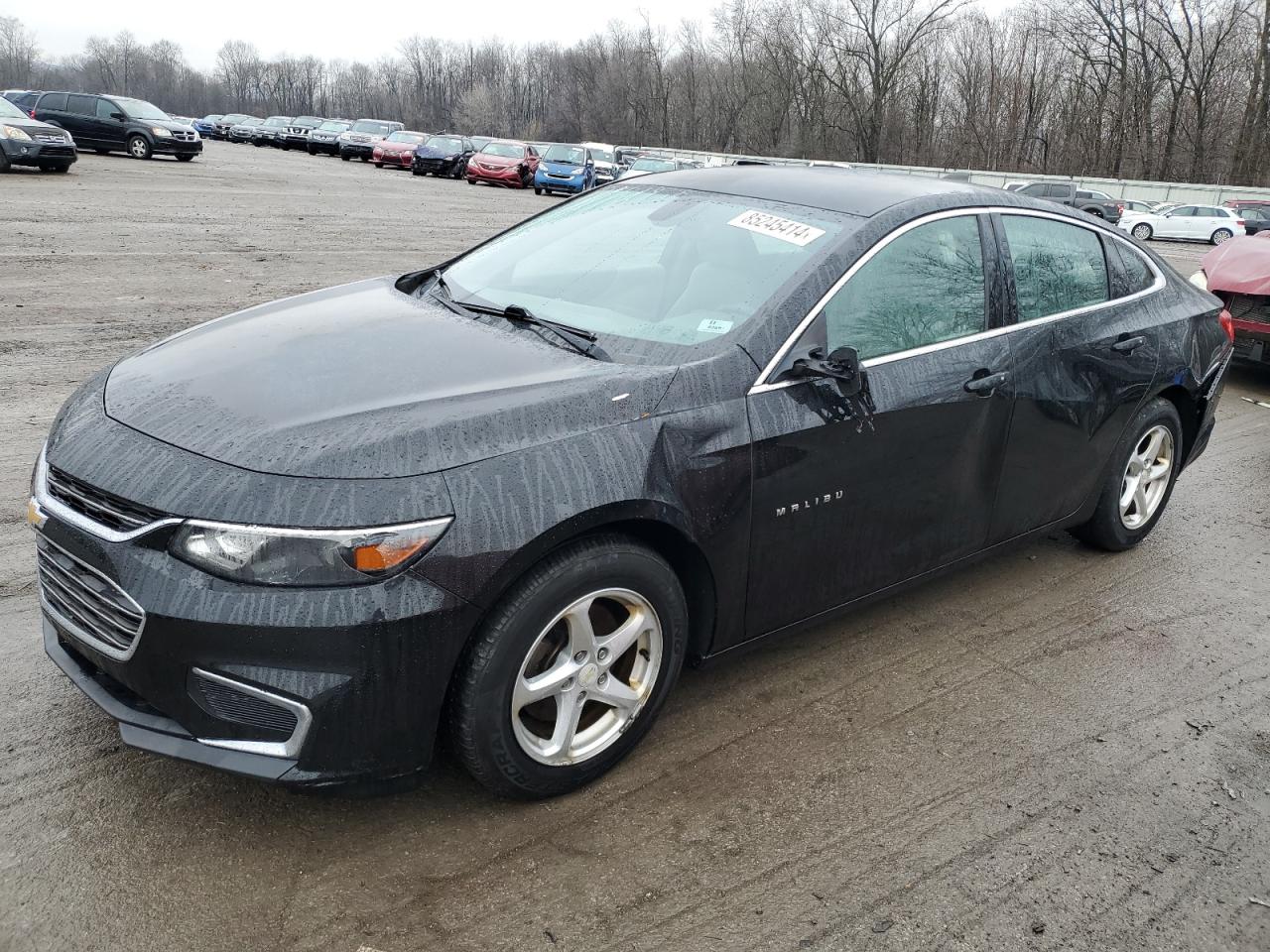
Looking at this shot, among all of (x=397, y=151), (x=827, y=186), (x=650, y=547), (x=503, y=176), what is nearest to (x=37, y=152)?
(x=503, y=176)

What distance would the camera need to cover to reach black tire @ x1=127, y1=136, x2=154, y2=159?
29.8 metres

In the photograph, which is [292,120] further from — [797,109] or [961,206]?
[961,206]

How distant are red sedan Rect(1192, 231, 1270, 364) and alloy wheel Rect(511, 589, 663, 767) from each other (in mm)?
7655

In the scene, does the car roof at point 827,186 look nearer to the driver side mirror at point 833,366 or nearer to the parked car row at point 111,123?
the driver side mirror at point 833,366

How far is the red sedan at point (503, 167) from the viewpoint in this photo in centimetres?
3338

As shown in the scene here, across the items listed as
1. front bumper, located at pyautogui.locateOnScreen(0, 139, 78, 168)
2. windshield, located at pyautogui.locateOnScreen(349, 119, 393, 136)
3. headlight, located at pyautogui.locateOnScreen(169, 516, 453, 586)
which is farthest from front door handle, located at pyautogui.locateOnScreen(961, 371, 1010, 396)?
windshield, located at pyautogui.locateOnScreen(349, 119, 393, 136)

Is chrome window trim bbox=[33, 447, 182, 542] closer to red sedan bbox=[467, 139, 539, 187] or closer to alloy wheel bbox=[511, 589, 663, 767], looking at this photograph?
alloy wheel bbox=[511, 589, 663, 767]

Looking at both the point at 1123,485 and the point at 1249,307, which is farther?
the point at 1249,307

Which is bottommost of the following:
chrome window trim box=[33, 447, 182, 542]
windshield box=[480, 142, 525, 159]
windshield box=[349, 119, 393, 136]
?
chrome window trim box=[33, 447, 182, 542]

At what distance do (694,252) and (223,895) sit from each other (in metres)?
2.41

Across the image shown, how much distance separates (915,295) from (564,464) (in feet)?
5.26

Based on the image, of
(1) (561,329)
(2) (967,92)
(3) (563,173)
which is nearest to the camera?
(1) (561,329)

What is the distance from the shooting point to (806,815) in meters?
2.97

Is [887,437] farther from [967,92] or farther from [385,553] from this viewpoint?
[967,92]
